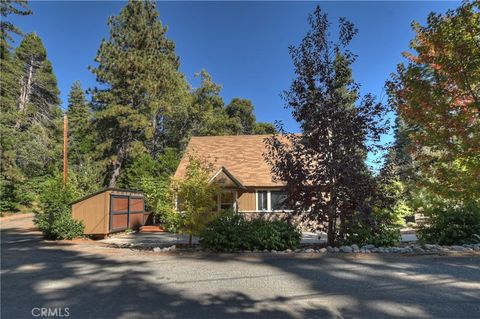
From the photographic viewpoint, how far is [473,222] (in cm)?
1052

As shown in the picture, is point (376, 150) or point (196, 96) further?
point (196, 96)

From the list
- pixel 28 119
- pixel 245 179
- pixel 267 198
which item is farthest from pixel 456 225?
pixel 28 119

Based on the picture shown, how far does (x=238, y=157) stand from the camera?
24609mm

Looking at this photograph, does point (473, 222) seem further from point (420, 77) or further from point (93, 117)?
point (93, 117)

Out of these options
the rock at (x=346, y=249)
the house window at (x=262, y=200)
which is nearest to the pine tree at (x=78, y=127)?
the house window at (x=262, y=200)

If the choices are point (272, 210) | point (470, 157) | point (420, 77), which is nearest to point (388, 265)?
point (470, 157)

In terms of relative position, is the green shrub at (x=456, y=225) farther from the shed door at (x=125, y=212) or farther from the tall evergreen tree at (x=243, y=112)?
the tall evergreen tree at (x=243, y=112)

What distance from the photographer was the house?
2069 cm

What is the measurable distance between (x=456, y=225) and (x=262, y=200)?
12.1 metres

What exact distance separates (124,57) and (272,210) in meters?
18.7

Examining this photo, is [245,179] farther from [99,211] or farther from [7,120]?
[7,120]

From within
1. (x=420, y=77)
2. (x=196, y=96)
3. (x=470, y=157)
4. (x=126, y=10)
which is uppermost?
(x=126, y=10)

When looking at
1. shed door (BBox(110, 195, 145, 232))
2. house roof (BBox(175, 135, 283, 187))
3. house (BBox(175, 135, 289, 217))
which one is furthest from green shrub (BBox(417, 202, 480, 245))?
shed door (BBox(110, 195, 145, 232))

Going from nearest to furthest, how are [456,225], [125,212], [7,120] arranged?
[456,225] < [125,212] < [7,120]
